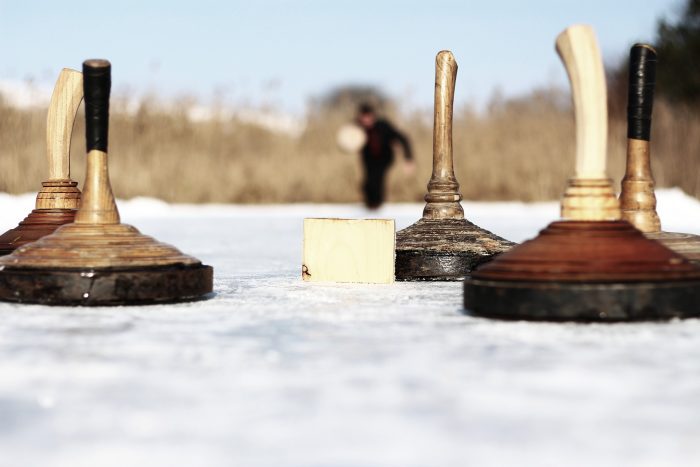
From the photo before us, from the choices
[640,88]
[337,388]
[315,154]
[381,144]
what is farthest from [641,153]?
[315,154]

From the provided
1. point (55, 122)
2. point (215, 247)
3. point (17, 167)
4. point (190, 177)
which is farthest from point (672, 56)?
point (55, 122)

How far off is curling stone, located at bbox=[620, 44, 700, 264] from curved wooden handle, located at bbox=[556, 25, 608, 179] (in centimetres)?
36

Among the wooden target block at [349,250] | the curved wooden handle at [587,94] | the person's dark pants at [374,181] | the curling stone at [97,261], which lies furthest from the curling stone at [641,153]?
the person's dark pants at [374,181]

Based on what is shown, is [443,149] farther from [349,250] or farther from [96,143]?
[96,143]

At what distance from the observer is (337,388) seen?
1.38 m

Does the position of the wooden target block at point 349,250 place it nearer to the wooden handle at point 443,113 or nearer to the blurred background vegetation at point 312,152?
the wooden handle at point 443,113

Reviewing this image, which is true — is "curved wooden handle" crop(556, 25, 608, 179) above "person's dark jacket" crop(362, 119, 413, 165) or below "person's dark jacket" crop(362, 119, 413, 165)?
below

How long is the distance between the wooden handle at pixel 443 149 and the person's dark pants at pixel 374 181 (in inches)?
295

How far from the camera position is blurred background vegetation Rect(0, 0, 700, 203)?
10.5m

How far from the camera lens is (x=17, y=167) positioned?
944 cm

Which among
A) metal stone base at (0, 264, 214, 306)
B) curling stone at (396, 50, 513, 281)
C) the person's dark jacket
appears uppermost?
the person's dark jacket

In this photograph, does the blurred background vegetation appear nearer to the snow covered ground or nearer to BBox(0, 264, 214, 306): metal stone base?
BBox(0, 264, 214, 306): metal stone base

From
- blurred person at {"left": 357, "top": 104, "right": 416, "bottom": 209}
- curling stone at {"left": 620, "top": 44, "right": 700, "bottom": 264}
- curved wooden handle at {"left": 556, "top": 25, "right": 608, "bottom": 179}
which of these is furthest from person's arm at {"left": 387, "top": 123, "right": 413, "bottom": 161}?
curved wooden handle at {"left": 556, "top": 25, "right": 608, "bottom": 179}

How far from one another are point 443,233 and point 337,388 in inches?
67.3
